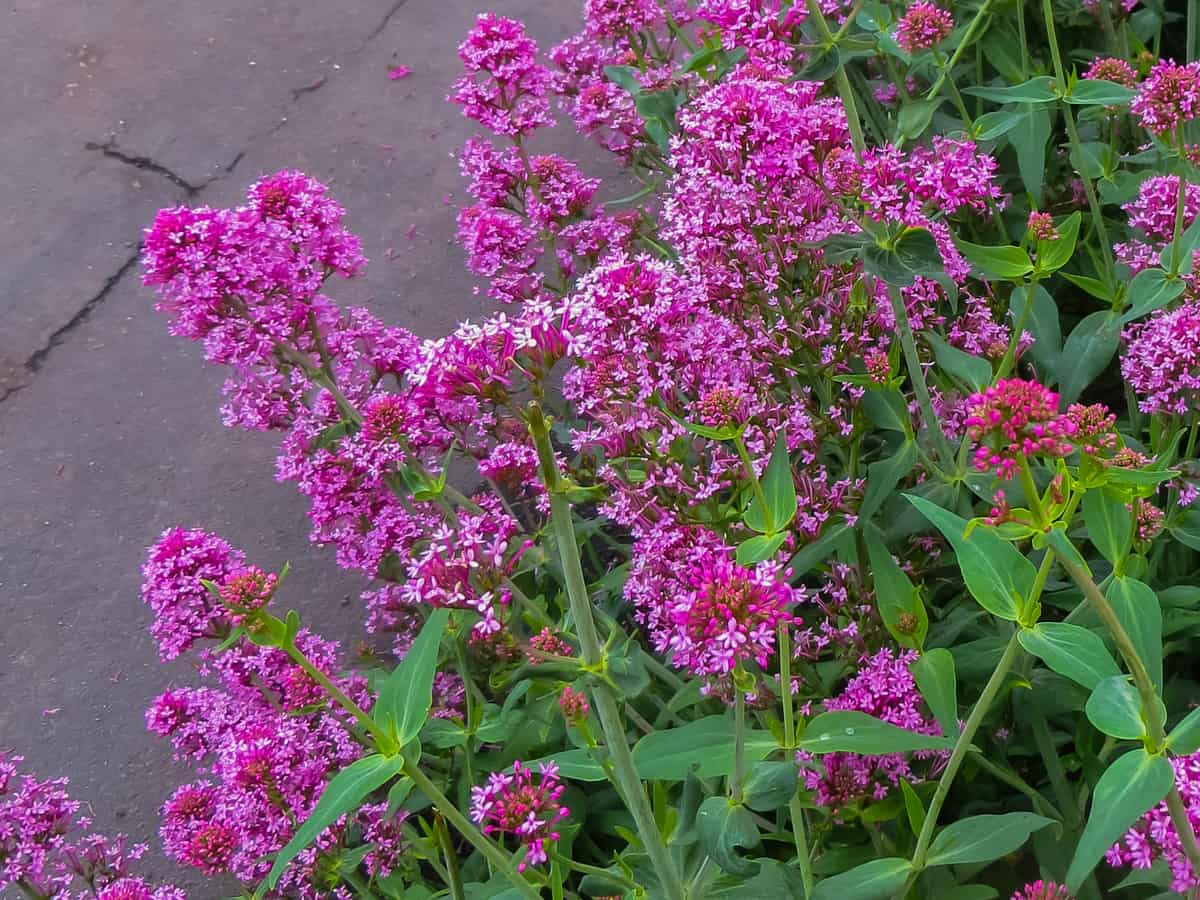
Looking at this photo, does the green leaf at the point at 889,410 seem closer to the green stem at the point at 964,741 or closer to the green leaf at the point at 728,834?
the green stem at the point at 964,741

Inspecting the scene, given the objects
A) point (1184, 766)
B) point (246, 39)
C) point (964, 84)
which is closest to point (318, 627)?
point (1184, 766)

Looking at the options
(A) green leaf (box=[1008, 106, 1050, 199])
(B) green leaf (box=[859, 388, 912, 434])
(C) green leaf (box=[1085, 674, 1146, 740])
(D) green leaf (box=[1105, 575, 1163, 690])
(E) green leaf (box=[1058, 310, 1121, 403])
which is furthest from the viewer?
(A) green leaf (box=[1008, 106, 1050, 199])

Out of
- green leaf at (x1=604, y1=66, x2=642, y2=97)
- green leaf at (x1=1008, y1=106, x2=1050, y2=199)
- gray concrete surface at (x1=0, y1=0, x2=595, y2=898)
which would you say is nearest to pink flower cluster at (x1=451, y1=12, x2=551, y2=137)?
green leaf at (x1=604, y1=66, x2=642, y2=97)

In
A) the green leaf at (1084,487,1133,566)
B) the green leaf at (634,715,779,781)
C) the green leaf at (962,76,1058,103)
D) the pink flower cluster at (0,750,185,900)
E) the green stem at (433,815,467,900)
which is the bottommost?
the pink flower cluster at (0,750,185,900)

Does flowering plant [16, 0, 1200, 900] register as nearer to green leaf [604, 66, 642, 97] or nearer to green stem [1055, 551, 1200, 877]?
green stem [1055, 551, 1200, 877]

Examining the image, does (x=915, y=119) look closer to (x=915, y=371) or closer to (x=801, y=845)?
(x=915, y=371)

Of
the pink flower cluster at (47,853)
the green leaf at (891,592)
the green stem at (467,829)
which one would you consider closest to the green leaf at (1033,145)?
the green leaf at (891,592)
